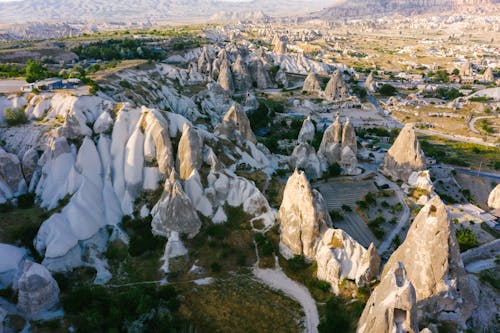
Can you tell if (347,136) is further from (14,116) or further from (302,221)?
(14,116)

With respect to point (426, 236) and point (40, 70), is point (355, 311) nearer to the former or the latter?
point (426, 236)

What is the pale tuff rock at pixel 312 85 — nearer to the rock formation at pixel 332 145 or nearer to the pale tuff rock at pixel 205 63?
the pale tuff rock at pixel 205 63

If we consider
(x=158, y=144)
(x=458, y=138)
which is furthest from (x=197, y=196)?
(x=458, y=138)

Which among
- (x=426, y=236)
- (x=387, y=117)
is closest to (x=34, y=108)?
(x=426, y=236)

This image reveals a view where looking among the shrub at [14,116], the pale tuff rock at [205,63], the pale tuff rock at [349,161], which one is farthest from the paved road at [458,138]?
the shrub at [14,116]

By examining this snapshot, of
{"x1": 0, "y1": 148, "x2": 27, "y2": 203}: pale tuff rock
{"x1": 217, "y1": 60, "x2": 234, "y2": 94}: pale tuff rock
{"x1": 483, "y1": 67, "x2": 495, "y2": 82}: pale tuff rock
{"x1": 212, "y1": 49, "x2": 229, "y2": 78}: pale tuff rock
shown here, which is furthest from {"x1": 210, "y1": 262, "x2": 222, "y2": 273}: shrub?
{"x1": 483, "y1": 67, "x2": 495, "y2": 82}: pale tuff rock

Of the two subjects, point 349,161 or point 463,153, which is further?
point 463,153

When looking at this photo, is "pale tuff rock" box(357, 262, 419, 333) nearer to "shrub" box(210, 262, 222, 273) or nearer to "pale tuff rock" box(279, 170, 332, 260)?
"pale tuff rock" box(279, 170, 332, 260)
